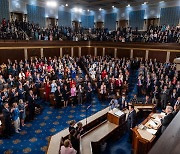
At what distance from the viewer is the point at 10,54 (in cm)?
1392

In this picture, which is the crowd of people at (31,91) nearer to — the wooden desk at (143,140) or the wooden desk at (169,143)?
the wooden desk at (143,140)

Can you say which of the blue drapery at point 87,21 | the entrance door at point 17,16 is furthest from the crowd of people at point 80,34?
the blue drapery at point 87,21

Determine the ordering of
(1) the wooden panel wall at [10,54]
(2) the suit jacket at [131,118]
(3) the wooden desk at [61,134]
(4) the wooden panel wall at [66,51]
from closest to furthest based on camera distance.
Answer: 1. (3) the wooden desk at [61,134]
2. (2) the suit jacket at [131,118]
3. (1) the wooden panel wall at [10,54]
4. (4) the wooden panel wall at [66,51]

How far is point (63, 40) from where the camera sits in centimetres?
1730

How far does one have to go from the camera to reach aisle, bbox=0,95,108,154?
548cm

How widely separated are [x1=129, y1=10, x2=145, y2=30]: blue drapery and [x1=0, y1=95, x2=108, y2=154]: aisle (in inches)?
585

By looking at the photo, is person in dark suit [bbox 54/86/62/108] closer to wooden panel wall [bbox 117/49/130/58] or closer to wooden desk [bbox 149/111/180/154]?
wooden desk [bbox 149/111/180/154]

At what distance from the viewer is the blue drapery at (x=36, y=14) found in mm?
18977

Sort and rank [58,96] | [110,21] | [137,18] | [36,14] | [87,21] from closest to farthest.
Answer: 1. [58,96]
2. [36,14]
3. [137,18]
4. [110,21]
5. [87,21]

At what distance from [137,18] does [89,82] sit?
568 inches

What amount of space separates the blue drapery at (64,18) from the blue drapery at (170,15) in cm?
1145

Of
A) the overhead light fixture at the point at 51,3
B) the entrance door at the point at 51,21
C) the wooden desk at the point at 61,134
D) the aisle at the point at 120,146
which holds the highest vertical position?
the overhead light fixture at the point at 51,3

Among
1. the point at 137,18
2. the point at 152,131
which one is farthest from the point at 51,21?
the point at 152,131

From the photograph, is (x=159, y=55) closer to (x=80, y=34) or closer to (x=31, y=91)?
(x=80, y=34)
